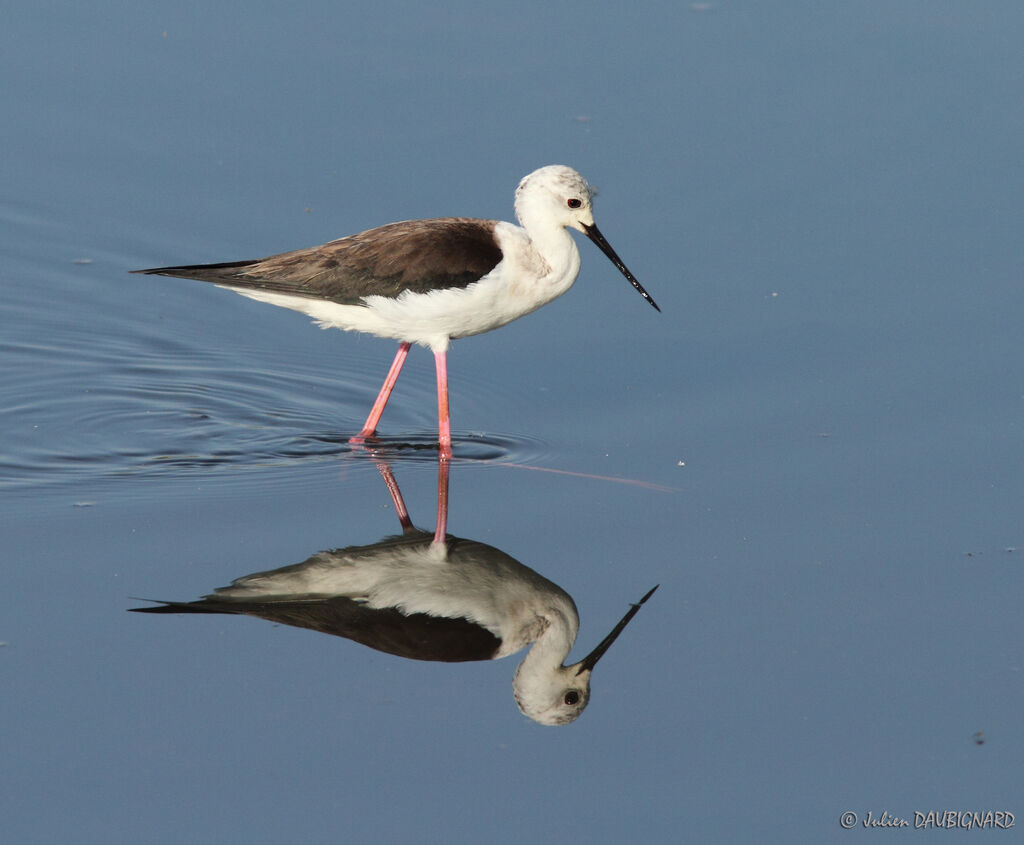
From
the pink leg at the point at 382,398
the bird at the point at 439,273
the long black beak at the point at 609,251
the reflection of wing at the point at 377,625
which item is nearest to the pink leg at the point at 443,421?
the bird at the point at 439,273

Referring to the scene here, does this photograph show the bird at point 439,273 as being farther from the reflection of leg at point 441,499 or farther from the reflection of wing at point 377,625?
the reflection of wing at point 377,625

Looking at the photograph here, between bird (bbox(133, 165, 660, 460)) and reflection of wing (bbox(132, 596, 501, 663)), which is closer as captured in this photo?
reflection of wing (bbox(132, 596, 501, 663))

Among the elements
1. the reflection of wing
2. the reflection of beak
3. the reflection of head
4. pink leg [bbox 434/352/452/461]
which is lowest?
the reflection of head

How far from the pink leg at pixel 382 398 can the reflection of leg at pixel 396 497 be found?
0.39 meters

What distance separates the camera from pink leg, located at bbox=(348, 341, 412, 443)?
8664mm

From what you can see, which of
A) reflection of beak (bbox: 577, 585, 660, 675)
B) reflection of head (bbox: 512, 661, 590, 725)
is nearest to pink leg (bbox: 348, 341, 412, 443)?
reflection of beak (bbox: 577, 585, 660, 675)

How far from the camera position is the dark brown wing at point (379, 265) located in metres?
8.30

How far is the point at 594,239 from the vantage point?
8711mm

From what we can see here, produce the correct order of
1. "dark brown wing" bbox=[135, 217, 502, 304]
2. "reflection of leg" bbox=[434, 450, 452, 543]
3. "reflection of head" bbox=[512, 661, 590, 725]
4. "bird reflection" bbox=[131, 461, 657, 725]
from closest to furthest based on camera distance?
"reflection of head" bbox=[512, 661, 590, 725] < "bird reflection" bbox=[131, 461, 657, 725] < "reflection of leg" bbox=[434, 450, 452, 543] < "dark brown wing" bbox=[135, 217, 502, 304]

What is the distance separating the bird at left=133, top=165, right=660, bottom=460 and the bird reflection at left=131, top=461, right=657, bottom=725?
1387mm

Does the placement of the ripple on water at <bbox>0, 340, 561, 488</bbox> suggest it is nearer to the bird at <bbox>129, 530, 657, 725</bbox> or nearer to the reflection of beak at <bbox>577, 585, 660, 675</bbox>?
the bird at <bbox>129, 530, 657, 725</bbox>

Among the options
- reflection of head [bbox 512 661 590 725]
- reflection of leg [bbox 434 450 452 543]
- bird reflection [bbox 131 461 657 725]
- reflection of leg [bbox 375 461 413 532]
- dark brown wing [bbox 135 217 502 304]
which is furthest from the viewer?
dark brown wing [bbox 135 217 502 304]

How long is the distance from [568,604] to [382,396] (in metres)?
2.40

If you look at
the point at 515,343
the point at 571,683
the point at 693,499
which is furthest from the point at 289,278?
the point at 571,683
